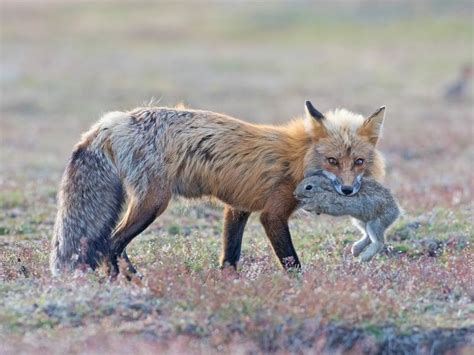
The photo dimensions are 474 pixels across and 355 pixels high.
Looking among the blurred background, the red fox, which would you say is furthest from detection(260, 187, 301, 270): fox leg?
the blurred background

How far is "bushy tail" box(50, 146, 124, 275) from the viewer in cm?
907

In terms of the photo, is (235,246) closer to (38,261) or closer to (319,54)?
(38,261)

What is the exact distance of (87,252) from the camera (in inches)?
359

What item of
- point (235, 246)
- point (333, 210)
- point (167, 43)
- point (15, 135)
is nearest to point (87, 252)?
point (235, 246)

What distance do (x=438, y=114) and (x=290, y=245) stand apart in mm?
18526

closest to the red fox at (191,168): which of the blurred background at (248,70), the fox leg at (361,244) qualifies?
the fox leg at (361,244)

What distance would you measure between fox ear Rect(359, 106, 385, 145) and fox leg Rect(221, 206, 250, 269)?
1.64 meters

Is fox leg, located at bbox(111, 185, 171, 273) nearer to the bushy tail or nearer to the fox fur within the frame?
the bushy tail

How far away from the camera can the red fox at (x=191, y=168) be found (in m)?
9.31

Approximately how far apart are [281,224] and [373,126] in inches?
61.0

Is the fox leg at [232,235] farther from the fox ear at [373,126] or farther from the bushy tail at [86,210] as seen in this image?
A: the fox ear at [373,126]

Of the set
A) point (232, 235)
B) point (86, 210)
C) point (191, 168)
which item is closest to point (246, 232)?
point (232, 235)

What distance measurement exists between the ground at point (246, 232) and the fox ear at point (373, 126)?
1417 mm

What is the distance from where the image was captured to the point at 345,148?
9492 millimetres
